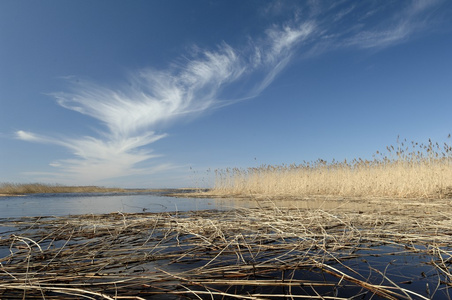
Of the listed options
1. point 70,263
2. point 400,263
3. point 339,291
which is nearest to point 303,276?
point 339,291

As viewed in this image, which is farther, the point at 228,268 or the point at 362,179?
the point at 362,179

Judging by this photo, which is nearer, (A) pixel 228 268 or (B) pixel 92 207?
(A) pixel 228 268

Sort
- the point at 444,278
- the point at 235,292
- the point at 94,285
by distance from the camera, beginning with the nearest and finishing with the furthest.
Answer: the point at 235,292, the point at 94,285, the point at 444,278

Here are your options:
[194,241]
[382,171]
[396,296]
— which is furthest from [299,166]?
[396,296]

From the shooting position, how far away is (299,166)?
17.7 metres

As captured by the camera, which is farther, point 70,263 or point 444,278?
point 70,263

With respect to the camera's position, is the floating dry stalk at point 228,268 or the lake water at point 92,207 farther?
the lake water at point 92,207

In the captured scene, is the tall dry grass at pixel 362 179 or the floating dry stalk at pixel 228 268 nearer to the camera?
the floating dry stalk at pixel 228 268

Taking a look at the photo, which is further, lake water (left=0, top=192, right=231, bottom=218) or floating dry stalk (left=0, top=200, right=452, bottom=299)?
lake water (left=0, top=192, right=231, bottom=218)

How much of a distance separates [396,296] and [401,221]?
11.2ft

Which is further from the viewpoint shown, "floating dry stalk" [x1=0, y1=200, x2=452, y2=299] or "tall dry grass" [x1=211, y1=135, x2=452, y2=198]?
"tall dry grass" [x1=211, y1=135, x2=452, y2=198]

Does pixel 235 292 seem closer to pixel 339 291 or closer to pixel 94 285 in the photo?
pixel 339 291

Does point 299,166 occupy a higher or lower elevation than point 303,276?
higher

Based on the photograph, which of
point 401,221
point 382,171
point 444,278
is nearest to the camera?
point 444,278
